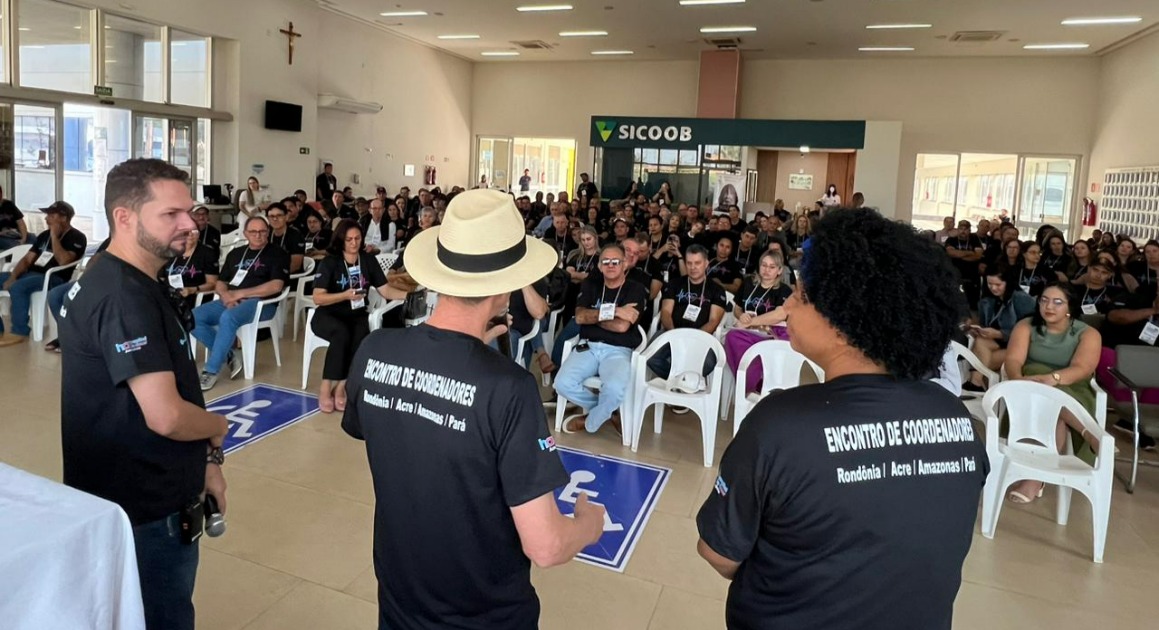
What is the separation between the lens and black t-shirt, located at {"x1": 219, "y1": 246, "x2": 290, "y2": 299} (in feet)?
17.5

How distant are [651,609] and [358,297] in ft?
9.99

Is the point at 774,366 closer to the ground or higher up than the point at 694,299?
closer to the ground

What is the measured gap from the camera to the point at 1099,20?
10812mm

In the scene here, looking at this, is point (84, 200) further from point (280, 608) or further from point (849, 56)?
point (849, 56)

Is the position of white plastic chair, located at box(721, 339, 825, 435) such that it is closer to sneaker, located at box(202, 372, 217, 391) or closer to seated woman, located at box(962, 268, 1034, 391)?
seated woman, located at box(962, 268, 1034, 391)

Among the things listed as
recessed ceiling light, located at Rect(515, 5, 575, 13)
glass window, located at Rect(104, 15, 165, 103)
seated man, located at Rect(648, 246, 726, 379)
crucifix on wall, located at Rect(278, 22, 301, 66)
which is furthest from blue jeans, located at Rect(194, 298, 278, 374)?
crucifix on wall, located at Rect(278, 22, 301, 66)

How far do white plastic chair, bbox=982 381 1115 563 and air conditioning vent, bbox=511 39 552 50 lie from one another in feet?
41.7

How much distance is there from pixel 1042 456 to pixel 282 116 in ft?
38.5

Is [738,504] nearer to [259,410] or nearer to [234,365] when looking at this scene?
[259,410]

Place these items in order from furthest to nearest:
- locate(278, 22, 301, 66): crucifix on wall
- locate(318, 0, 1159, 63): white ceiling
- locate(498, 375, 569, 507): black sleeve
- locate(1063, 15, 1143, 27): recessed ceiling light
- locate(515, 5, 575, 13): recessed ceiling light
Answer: locate(278, 22, 301, 66): crucifix on wall, locate(515, 5, 575, 13): recessed ceiling light, locate(1063, 15, 1143, 27): recessed ceiling light, locate(318, 0, 1159, 63): white ceiling, locate(498, 375, 569, 507): black sleeve

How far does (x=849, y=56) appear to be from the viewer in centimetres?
1466

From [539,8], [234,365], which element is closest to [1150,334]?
[234,365]

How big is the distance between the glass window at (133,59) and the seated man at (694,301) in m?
8.97

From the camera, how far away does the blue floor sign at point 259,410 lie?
4086 mm
